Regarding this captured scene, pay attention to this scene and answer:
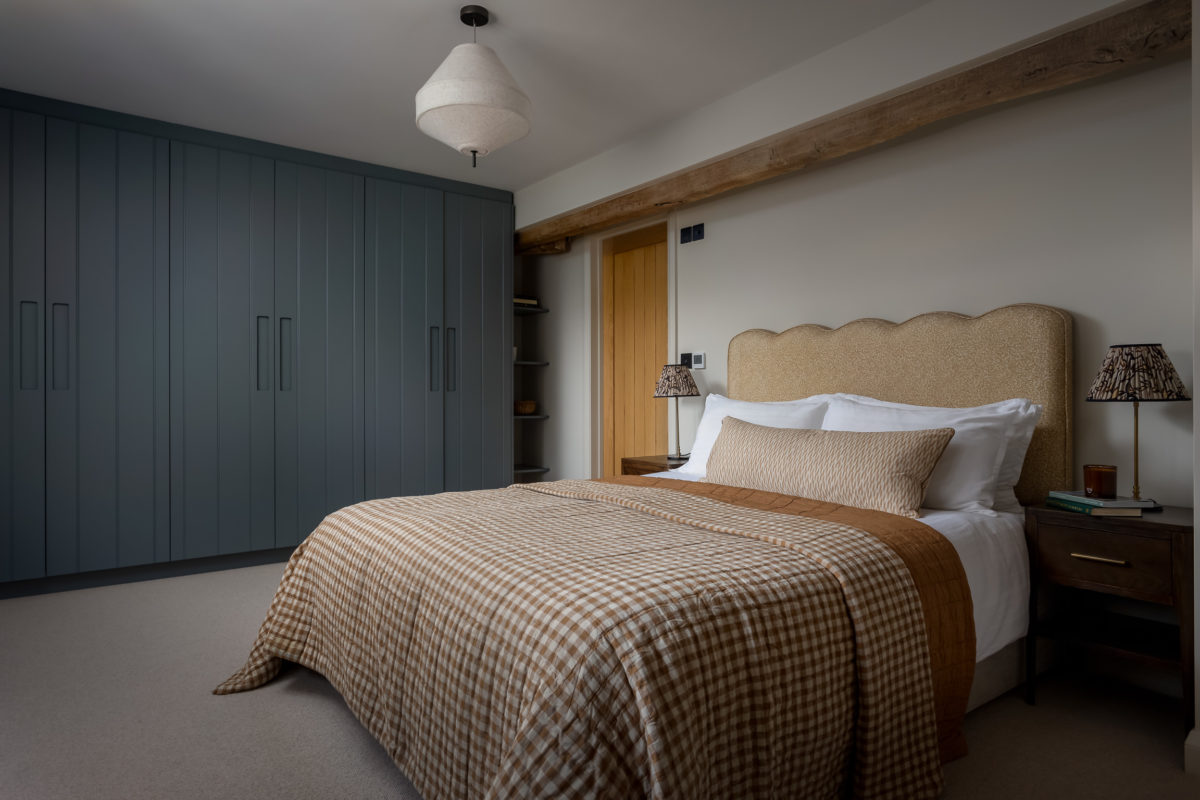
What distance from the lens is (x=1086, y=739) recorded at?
2.01 m

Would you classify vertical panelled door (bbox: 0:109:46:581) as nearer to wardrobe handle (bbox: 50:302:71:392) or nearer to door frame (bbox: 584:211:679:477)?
wardrobe handle (bbox: 50:302:71:392)

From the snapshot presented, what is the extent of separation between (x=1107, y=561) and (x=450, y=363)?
12.3 ft

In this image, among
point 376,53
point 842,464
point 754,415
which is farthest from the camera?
point 754,415

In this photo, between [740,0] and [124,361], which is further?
[124,361]

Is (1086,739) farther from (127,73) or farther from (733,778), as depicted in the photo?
(127,73)

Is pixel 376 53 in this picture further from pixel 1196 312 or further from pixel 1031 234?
pixel 1196 312

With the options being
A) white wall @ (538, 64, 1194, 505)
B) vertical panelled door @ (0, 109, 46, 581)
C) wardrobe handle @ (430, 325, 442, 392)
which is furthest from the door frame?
vertical panelled door @ (0, 109, 46, 581)

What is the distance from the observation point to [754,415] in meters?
3.16

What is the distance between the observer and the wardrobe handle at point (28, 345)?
134 inches

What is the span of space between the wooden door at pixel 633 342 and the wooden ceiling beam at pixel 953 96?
91cm

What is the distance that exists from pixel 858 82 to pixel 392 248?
9.60 ft

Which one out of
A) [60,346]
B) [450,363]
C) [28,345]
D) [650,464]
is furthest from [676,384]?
[28,345]

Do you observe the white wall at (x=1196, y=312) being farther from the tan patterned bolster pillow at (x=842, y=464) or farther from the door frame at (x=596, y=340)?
the door frame at (x=596, y=340)

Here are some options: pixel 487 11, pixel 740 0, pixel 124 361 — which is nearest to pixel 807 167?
pixel 740 0
